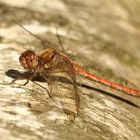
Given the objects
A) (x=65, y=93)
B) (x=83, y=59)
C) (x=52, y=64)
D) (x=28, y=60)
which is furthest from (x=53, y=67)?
(x=83, y=59)

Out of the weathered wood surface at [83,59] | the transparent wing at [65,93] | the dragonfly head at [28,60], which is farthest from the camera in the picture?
the dragonfly head at [28,60]

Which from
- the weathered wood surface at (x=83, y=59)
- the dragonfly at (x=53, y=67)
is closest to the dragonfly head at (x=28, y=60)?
the dragonfly at (x=53, y=67)

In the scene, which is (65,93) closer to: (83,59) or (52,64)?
(52,64)

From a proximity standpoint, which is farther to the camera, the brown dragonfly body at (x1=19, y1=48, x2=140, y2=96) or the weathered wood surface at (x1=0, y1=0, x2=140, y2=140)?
the brown dragonfly body at (x1=19, y1=48, x2=140, y2=96)

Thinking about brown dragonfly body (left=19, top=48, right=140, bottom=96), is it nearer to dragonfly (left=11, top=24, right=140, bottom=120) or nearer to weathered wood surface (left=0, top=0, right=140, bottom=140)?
dragonfly (left=11, top=24, right=140, bottom=120)

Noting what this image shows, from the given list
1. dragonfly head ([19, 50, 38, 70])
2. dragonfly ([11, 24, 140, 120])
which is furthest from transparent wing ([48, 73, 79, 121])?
dragonfly head ([19, 50, 38, 70])

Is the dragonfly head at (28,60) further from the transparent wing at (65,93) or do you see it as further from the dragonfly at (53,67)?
the transparent wing at (65,93)

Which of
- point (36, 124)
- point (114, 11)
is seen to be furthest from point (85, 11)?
point (36, 124)
